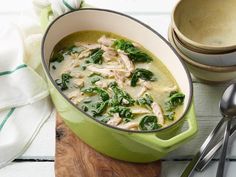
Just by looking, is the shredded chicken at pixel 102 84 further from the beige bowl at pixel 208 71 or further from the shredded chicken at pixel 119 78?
the beige bowl at pixel 208 71

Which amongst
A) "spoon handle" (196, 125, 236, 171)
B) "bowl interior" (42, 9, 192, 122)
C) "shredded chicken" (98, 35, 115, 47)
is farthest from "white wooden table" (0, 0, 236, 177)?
"shredded chicken" (98, 35, 115, 47)

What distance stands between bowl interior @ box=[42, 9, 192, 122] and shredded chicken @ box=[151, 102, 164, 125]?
2.8 inches

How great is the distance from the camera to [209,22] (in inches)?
57.6

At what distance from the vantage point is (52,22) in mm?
1272

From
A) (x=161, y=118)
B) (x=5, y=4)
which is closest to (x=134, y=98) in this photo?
(x=161, y=118)

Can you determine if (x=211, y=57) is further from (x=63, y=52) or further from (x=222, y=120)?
(x=63, y=52)

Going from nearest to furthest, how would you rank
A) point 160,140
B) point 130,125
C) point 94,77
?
point 160,140 → point 130,125 → point 94,77

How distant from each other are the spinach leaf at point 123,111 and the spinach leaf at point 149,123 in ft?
0.10

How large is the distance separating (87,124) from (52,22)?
0.96 ft

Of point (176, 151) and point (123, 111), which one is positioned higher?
point (123, 111)

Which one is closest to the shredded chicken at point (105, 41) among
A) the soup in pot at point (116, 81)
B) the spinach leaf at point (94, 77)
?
the soup in pot at point (116, 81)

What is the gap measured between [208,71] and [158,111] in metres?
0.18

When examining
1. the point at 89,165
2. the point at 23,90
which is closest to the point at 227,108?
the point at 89,165

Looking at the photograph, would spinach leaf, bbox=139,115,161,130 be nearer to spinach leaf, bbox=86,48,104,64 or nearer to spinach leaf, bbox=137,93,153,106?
spinach leaf, bbox=137,93,153,106
